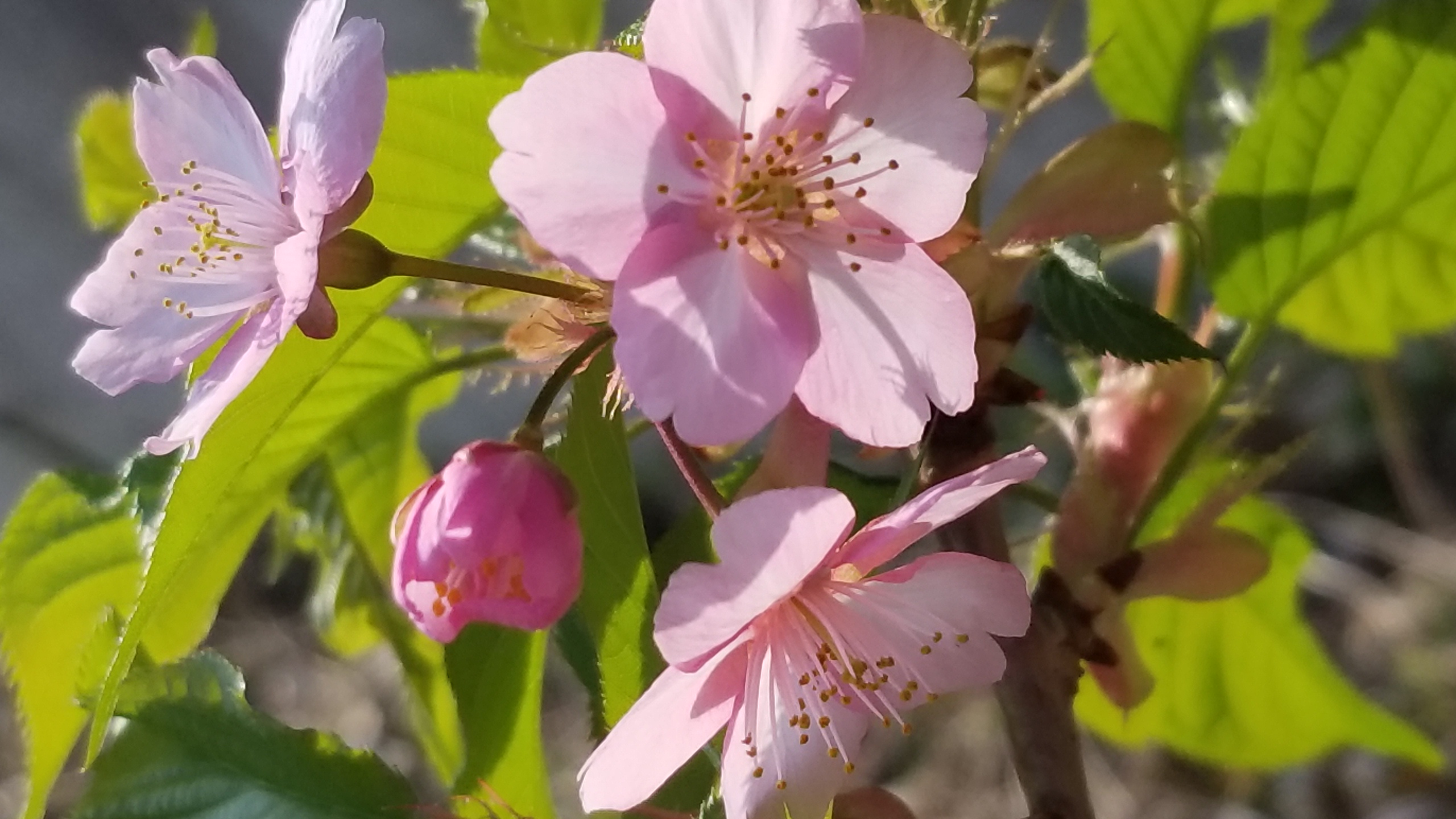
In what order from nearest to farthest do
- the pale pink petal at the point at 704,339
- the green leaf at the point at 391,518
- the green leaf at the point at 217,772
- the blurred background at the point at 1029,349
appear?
1. the pale pink petal at the point at 704,339
2. the green leaf at the point at 217,772
3. the green leaf at the point at 391,518
4. the blurred background at the point at 1029,349

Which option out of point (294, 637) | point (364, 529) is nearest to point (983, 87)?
point (364, 529)

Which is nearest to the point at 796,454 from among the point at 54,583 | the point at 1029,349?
the point at 54,583

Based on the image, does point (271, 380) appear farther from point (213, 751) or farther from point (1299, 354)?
point (1299, 354)

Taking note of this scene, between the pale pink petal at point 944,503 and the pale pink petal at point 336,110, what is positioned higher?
the pale pink petal at point 336,110

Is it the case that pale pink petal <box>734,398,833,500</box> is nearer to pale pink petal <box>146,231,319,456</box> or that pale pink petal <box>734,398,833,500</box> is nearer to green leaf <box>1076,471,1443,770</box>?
pale pink petal <box>146,231,319,456</box>

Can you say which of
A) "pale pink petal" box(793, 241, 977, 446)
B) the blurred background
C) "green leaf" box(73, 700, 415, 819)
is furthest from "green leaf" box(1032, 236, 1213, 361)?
the blurred background

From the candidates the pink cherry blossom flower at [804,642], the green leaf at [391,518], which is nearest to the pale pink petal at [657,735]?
the pink cherry blossom flower at [804,642]

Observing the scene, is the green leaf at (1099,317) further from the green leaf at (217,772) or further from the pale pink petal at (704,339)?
the green leaf at (217,772)

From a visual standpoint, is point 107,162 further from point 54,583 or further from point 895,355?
point 895,355
